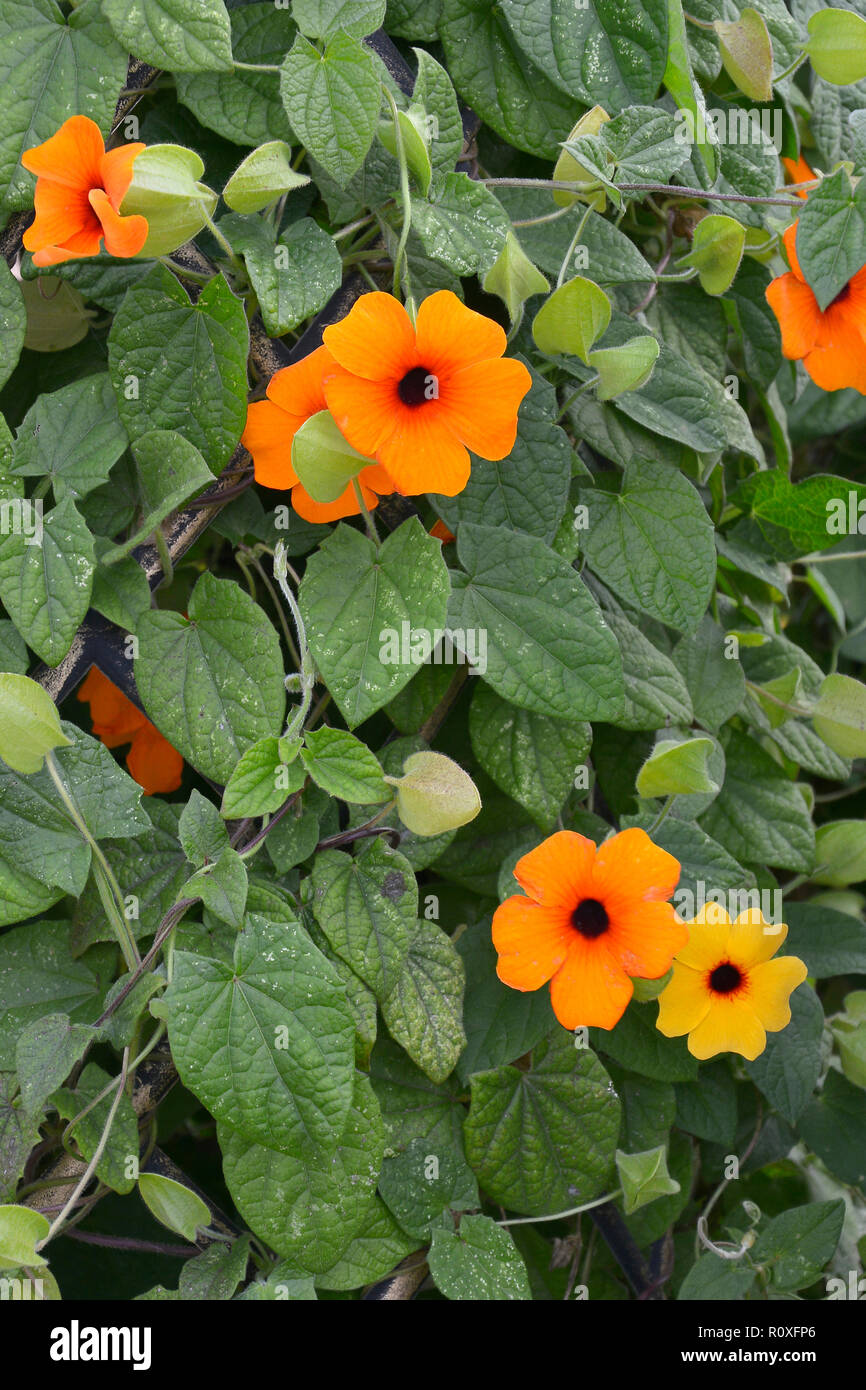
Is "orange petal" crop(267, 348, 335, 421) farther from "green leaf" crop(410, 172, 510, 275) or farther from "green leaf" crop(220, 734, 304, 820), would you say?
"green leaf" crop(220, 734, 304, 820)

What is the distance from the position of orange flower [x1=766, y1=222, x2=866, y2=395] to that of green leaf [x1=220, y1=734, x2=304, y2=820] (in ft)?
1.68

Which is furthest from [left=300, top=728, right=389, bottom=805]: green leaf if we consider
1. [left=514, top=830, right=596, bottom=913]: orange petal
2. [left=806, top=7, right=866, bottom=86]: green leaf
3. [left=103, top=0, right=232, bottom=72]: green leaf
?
[left=806, top=7, right=866, bottom=86]: green leaf

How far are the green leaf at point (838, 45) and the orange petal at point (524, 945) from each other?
725mm

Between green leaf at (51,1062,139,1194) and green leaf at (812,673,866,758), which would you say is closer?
green leaf at (51,1062,139,1194)

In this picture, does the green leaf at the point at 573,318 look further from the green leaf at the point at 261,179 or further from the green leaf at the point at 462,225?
the green leaf at the point at 261,179

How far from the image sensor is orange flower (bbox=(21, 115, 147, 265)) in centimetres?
70

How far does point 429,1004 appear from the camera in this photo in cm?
86

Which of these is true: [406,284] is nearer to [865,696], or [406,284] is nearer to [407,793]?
[407,793]

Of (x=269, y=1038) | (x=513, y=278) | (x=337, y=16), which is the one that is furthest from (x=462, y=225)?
(x=269, y=1038)

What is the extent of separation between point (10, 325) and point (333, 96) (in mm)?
266

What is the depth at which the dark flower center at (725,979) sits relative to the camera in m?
0.88

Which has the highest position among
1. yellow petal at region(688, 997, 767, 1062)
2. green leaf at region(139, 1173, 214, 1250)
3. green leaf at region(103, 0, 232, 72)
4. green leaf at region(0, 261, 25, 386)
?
green leaf at region(103, 0, 232, 72)

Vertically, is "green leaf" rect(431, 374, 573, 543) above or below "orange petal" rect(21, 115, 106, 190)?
below

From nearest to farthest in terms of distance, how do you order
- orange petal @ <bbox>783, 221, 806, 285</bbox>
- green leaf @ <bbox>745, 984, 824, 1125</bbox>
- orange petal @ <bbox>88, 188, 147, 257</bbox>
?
orange petal @ <bbox>88, 188, 147, 257</bbox> → orange petal @ <bbox>783, 221, 806, 285</bbox> → green leaf @ <bbox>745, 984, 824, 1125</bbox>
